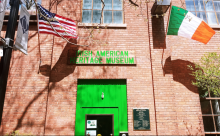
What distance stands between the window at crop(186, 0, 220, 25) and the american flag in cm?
539

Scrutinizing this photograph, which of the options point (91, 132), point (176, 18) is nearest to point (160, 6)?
point (176, 18)

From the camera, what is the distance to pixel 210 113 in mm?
6055

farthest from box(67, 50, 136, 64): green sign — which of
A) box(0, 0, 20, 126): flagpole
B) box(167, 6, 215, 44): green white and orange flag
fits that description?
box(0, 0, 20, 126): flagpole

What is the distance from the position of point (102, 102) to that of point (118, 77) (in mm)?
1064

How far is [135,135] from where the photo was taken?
539 centimetres

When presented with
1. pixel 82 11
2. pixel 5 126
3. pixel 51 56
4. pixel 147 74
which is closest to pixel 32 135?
pixel 5 126

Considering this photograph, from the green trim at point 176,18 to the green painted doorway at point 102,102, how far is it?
252 centimetres

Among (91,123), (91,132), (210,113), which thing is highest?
(210,113)

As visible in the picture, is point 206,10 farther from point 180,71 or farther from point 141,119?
point 141,119

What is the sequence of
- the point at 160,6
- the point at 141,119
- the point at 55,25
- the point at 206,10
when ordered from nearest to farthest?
the point at 55,25 → the point at 141,119 → the point at 160,6 → the point at 206,10

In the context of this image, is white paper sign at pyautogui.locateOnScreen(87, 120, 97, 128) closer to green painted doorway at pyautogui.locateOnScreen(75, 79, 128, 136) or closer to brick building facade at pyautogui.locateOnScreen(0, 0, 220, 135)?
green painted doorway at pyautogui.locateOnScreen(75, 79, 128, 136)

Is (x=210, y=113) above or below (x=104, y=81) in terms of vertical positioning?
below

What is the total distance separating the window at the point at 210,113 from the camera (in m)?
5.89

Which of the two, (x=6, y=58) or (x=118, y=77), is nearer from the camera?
(x=6, y=58)
